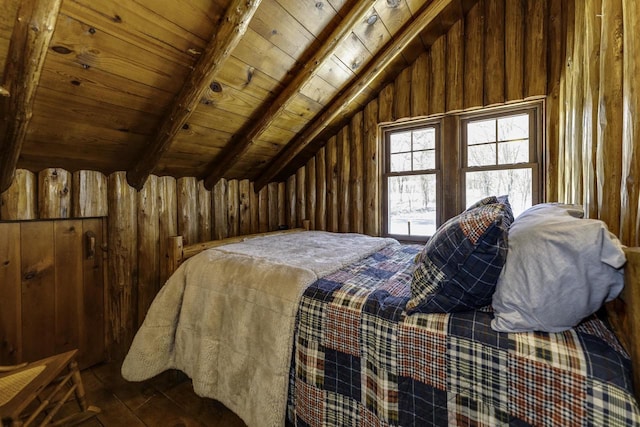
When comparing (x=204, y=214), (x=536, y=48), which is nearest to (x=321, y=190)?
(x=204, y=214)

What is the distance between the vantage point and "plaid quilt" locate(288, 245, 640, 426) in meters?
0.76

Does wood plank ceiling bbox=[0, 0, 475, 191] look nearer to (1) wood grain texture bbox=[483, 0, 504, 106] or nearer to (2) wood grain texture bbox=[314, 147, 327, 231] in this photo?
(1) wood grain texture bbox=[483, 0, 504, 106]

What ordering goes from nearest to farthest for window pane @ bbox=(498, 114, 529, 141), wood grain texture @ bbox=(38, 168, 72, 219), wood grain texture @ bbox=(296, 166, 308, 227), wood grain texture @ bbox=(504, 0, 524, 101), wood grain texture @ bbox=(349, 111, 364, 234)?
wood grain texture @ bbox=(38, 168, 72, 219)
wood grain texture @ bbox=(504, 0, 524, 101)
window pane @ bbox=(498, 114, 529, 141)
wood grain texture @ bbox=(349, 111, 364, 234)
wood grain texture @ bbox=(296, 166, 308, 227)

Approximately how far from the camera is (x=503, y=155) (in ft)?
8.28

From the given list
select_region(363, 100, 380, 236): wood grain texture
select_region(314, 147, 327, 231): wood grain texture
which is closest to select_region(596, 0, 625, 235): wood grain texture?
select_region(363, 100, 380, 236): wood grain texture

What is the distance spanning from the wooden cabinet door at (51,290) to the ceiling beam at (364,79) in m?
1.75

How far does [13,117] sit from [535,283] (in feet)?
7.81

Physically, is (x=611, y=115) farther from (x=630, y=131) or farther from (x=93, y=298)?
(x=93, y=298)

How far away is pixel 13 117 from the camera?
1382 mm

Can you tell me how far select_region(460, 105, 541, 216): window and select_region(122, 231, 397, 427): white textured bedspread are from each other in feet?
5.11

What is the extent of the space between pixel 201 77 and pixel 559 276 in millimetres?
1955

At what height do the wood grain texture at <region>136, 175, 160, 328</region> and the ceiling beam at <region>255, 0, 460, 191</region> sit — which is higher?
the ceiling beam at <region>255, 0, 460, 191</region>

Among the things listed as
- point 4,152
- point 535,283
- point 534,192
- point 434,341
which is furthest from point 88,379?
point 534,192

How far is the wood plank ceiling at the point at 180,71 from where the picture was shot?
132 cm
